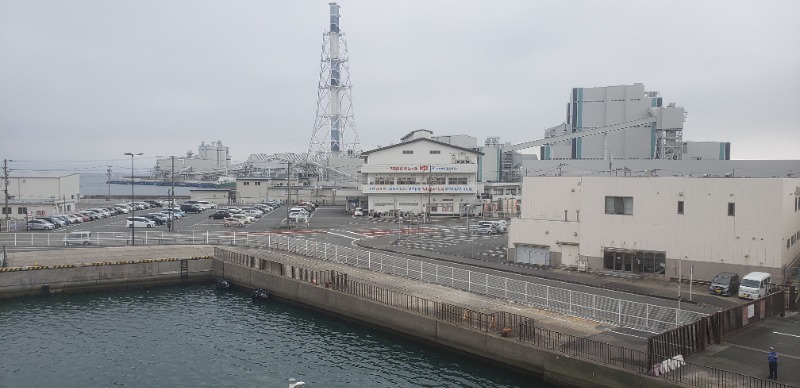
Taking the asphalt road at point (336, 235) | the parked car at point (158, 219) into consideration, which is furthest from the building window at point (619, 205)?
the parked car at point (158, 219)

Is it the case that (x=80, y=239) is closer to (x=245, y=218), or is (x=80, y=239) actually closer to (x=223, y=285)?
(x=223, y=285)

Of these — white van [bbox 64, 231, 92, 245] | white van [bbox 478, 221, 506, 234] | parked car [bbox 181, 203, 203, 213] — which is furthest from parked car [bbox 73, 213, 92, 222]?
white van [bbox 478, 221, 506, 234]

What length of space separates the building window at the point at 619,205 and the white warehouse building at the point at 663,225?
53mm

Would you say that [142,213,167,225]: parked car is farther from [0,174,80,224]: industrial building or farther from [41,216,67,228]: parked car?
[0,174,80,224]: industrial building

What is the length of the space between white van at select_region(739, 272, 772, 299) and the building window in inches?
275

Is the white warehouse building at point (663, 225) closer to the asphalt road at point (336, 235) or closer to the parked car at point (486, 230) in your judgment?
the asphalt road at point (336, 235)

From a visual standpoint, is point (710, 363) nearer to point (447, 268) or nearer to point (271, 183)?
point (447, 268)

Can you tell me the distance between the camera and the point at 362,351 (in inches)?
941

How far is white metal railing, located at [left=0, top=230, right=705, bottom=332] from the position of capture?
2233cm

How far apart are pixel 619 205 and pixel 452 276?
405 inches

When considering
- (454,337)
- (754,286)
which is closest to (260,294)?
(454,337)

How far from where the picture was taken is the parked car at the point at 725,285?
85.3ft

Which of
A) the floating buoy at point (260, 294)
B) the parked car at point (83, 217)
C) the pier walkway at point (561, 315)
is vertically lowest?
the floating buoy at point (260, 294)

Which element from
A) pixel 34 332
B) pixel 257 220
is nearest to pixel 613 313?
pixel 34 332
